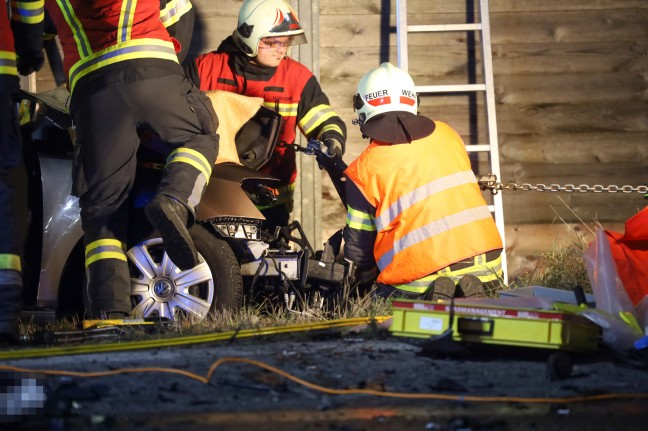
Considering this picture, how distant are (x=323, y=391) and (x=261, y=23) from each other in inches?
137

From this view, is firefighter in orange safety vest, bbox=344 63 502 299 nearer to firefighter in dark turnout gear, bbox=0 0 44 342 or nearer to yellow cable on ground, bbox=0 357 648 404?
firefighter in dark turnout gear, bbox=0 0 44 342

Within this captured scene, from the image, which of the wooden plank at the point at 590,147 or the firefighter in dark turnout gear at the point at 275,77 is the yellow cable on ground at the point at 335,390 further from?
the wooden plank at the point at 590,147

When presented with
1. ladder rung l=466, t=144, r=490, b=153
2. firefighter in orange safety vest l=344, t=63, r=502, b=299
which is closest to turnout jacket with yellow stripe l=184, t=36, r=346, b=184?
firefighter in orange safety vest l=344, t=63, r=502, b=299

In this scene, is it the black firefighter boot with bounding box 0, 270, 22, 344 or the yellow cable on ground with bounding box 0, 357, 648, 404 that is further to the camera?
the black firefighter boot with bounding box 0, 270, 22, 344

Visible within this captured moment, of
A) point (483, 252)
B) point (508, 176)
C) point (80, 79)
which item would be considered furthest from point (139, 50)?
point (508, 176)

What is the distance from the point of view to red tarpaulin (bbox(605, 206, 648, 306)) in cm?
474

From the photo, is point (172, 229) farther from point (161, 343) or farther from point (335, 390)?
point (335, 390)

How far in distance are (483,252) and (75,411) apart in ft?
9.38

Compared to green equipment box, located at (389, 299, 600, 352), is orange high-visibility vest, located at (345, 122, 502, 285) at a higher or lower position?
higher

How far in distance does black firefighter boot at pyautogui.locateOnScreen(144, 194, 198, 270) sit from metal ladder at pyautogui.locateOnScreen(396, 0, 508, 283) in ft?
10.1

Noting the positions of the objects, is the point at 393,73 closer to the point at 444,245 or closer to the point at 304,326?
the point at 444,245

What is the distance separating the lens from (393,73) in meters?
6.04

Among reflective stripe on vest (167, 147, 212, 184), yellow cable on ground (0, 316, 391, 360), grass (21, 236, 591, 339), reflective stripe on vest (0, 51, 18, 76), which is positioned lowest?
yellow cable on ground (0, 316, 391, 360)

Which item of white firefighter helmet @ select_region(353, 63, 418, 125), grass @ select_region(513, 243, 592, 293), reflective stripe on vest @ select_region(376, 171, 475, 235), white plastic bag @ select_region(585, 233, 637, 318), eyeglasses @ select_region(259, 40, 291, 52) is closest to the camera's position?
white plastic bag @ select_region(585, 233, 637, 318)
